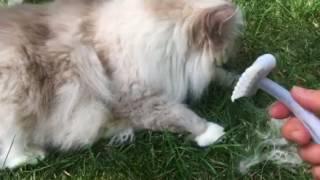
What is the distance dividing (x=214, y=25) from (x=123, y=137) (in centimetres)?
63

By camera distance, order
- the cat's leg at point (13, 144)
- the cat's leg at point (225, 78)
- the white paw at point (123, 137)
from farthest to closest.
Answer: the cat's leg at point (225, 78) < the white paw at point (123, 137) < the cat's leg at point (13, 144)

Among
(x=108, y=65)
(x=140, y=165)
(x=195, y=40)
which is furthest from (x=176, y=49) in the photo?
(x=140, y=165)

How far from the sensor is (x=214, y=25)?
2.51 metres

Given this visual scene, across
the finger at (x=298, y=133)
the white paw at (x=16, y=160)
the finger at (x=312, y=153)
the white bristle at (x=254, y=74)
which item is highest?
the white bristle at (x=254, y=74)

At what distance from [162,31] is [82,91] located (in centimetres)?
43

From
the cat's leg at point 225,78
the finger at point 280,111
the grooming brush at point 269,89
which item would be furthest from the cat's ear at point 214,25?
the finger at point 280,111

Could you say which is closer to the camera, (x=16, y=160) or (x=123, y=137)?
(x=16, y=160)

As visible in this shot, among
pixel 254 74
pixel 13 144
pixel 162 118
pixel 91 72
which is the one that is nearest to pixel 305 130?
pixel 254 74

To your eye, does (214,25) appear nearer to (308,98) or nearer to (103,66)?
(103,66)

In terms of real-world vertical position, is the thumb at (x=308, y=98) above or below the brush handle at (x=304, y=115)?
above

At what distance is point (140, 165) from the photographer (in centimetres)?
252

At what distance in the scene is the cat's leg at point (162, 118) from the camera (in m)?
2.63


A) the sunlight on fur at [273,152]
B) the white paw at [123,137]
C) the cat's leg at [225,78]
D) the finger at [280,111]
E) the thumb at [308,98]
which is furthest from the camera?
the cat's leg at [225,78]

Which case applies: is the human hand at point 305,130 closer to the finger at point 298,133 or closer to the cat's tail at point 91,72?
the finger at point 298,133
